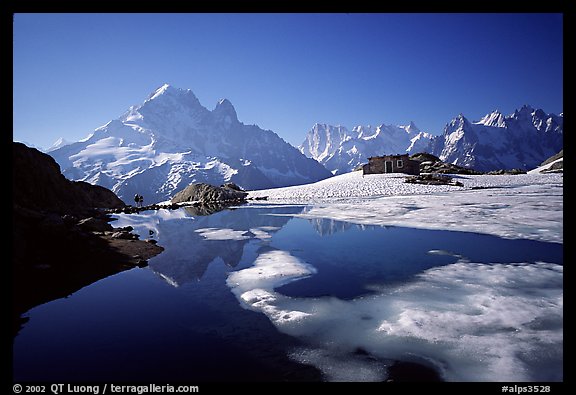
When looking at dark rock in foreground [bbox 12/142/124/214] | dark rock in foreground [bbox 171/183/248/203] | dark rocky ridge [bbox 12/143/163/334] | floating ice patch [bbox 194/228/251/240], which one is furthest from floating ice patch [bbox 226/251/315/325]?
dark rock in foreground [bbox 171/183/248/203]

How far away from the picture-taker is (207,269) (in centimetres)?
988

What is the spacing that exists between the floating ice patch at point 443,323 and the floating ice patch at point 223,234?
6.89 metres

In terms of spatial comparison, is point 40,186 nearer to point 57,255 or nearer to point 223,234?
point 223,234

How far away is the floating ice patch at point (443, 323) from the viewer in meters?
4.30

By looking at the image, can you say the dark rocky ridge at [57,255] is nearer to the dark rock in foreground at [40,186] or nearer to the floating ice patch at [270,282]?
the floating ice patch at [270,282]

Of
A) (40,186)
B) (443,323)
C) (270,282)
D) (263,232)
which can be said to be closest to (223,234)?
(263,232)

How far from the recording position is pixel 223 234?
16484 mm

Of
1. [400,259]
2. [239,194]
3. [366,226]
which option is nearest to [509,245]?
[400,259]

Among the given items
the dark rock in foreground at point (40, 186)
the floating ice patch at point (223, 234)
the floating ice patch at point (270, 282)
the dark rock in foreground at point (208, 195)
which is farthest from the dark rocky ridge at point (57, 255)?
the dark rock in foreground at point (208, 195)

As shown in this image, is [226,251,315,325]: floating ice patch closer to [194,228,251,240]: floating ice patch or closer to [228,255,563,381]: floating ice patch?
[228,255,563,381]: floating ice patch

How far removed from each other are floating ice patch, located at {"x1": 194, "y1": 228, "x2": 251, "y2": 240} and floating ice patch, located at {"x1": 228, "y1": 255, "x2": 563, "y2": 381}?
22.6 feet

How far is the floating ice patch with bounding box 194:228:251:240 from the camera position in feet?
50.8

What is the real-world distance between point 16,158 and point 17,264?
75.5 feet

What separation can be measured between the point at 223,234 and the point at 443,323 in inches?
503
